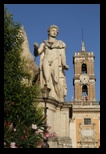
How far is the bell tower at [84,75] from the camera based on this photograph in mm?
A: 63406

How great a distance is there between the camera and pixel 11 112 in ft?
42.2

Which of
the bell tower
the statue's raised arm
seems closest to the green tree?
the statue's raised arm

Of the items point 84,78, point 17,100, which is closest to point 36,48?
point 17,100

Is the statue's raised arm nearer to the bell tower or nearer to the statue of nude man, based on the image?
the statue of nude man

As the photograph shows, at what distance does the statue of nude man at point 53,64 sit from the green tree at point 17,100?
48.5 inches

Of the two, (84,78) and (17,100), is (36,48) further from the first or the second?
(84,78)

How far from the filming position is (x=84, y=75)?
64.1m

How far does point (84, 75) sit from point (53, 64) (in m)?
47.4

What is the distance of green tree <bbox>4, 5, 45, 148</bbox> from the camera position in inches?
440

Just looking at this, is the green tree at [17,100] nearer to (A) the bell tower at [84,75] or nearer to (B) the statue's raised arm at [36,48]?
(B) the statue's raised arm at [36,48]

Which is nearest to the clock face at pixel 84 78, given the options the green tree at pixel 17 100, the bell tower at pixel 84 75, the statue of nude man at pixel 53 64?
the bell tower at pixel 84 75
